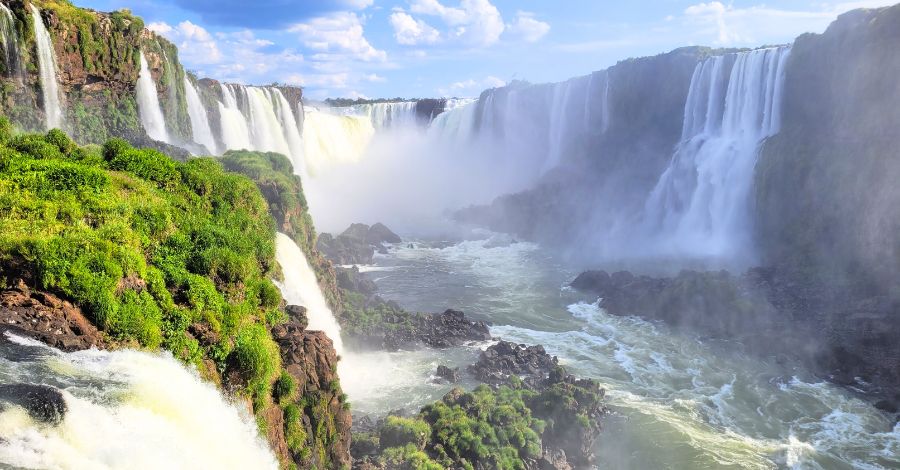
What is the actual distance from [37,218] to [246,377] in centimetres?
507

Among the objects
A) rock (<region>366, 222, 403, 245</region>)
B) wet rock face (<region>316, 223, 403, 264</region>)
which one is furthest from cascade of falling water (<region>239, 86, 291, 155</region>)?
rock (<region>366, 222, 403, 245</region>)

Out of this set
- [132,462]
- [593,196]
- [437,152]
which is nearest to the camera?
[132,462]

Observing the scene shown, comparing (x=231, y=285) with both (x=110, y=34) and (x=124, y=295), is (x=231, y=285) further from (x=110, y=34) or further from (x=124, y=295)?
(x=110, y=34)

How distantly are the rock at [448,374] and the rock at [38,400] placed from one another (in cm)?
1745

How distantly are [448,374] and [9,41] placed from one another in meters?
25.4

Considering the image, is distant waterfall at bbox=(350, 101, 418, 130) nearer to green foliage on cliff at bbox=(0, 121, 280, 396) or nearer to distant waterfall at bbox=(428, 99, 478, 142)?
distant waterfall at bbox=(428, 99, 478, 142)

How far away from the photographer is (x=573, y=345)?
27.9m

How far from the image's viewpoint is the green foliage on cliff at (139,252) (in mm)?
8805

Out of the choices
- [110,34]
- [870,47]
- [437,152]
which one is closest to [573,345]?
[870,47]

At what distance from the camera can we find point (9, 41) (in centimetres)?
2462

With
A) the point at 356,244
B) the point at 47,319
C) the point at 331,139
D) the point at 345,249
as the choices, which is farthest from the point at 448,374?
the point at 331,139

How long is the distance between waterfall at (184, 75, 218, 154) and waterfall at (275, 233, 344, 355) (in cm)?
2372

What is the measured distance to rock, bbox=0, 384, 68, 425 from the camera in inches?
230

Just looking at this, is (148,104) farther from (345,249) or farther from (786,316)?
(786,316)
